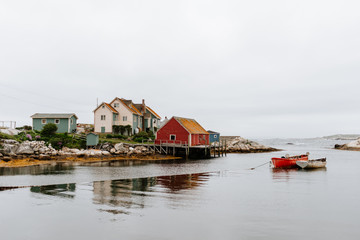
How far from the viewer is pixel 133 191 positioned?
1797cm

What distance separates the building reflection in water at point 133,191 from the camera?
49.0 ft

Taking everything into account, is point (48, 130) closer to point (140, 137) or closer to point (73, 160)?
point (73, 160)

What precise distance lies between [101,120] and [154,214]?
45.6 m

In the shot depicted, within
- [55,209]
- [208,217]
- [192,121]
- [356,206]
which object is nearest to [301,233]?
[208,217]

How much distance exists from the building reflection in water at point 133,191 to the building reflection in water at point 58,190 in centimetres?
146

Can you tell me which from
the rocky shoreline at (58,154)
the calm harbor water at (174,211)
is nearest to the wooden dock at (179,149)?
the rocky shoreline at (58,154)

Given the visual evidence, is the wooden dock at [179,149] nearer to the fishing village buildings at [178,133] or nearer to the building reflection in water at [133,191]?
the fishing village buildings at [178,133]

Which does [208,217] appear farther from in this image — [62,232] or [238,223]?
[62,232]

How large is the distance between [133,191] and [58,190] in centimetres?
489

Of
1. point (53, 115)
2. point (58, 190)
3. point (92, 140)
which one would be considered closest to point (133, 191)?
point (58, 190)

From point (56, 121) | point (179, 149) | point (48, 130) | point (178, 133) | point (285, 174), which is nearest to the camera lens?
point (285, 174)

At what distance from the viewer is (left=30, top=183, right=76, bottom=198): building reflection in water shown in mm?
16984

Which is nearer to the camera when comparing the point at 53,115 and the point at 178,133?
the point at 178,133

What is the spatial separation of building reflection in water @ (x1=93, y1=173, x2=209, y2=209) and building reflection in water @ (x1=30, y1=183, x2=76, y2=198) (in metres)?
1.46
